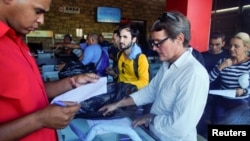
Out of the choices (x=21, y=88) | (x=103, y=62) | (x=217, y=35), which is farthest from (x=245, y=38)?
(x=21, y=88)

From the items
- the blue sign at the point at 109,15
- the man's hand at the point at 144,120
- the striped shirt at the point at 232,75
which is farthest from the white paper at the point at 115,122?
the blue sign at the point at 109,15

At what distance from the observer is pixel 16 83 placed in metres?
0.55

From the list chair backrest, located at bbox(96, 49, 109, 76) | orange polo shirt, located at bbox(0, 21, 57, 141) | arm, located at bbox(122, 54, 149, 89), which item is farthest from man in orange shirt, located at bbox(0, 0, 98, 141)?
chair backrest, located at bbox(96, 49, 109, 76)

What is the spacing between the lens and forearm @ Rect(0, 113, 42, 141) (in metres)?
0.52

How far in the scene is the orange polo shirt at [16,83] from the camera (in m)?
0.54

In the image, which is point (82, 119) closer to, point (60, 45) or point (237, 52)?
point (237, 52)

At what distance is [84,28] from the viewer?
4.68 metres

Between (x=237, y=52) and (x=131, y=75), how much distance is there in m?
0.65

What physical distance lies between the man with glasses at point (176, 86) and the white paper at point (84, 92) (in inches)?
11.4

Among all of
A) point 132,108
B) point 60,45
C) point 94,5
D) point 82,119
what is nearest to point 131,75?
point 132,108

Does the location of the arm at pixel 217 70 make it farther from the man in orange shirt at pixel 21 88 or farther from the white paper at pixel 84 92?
the man in orange shirt at pixel 21 88

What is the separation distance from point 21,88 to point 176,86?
23.4 inches

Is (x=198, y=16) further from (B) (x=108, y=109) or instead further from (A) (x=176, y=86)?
(B) (x=108, y=109)

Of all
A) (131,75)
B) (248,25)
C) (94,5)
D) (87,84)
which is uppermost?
(94,5)
